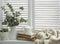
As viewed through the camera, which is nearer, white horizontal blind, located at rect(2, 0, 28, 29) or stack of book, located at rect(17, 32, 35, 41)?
stack of book, located at rect(17, 32, 35, 41)

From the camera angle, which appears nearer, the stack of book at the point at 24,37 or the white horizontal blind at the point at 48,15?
the stack of book at the point at 24,37

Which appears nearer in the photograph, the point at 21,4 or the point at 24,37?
the point at 24,37

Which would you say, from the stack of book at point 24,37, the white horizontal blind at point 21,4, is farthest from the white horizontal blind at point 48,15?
the stack of book at point 24,37

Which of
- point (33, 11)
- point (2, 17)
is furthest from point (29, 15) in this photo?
point (2, 17)

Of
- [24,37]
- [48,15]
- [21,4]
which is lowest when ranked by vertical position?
[24,37]

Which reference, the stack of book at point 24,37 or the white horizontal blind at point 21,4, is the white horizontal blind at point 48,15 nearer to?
the white horizontal blind at point 21,4

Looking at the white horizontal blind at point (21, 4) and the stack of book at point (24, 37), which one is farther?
the white horizontal blind at point (21, 4)

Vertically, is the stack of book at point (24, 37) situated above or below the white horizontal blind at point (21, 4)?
below

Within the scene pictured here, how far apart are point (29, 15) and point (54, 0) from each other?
0.48 metres

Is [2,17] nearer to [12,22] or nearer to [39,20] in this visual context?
[12,22]

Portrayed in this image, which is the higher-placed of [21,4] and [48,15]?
[21,4]

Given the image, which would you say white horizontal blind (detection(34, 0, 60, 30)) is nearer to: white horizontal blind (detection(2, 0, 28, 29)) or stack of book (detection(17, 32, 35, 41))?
white horizontal blind (detection(2, 0, 28, 29))

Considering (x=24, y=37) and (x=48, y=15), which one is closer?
(x=24, y=37)

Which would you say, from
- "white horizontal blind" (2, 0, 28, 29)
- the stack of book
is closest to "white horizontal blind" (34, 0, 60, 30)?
"white horizontal blind" (2, 0, 28, 29)
